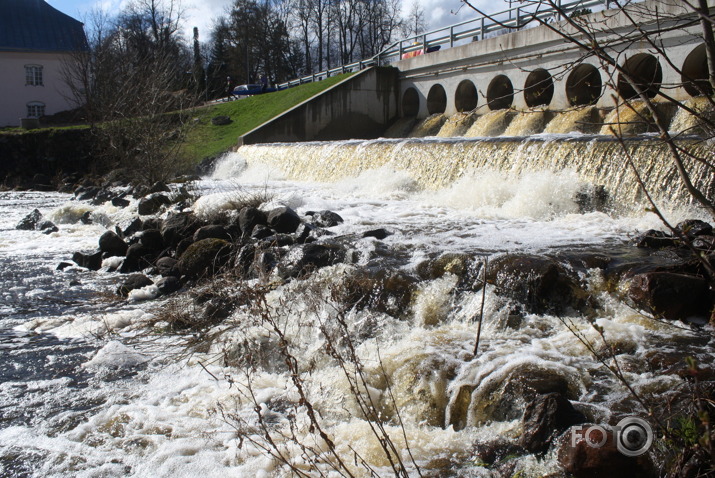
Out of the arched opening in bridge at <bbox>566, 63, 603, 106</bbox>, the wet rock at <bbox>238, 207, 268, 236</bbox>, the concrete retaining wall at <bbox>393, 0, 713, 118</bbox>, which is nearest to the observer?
the wet rock at <bbox>238, 207, 268, 236</bbox>

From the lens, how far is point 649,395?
387cm

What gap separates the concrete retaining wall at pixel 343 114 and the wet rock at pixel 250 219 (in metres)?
13.6

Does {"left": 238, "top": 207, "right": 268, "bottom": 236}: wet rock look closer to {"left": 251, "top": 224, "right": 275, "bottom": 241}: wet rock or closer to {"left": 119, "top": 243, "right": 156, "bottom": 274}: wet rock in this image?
{"left": 251, "top": 224, "right": 275, "bottom": 241}: wet rock

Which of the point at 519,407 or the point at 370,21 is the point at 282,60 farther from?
the point at 519,407

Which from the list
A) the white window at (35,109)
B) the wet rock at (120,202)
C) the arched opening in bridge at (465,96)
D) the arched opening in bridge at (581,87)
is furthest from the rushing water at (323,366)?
the white window at (35,109)

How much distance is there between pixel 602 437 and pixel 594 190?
629 cm

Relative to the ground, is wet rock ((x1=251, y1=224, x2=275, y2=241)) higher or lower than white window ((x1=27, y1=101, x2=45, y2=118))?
lower

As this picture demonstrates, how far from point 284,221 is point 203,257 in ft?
4.43

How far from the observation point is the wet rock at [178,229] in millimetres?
9617

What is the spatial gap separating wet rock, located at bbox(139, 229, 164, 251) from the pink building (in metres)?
34.2

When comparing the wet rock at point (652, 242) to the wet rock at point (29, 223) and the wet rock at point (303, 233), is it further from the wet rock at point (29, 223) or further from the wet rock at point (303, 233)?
the wet rock at point (29, 223)

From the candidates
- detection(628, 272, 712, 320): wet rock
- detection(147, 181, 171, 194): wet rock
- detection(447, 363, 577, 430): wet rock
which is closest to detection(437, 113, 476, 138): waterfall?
detection(147, 181, 171, 194): wet rock

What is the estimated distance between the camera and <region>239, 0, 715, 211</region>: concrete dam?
3195 millimetres

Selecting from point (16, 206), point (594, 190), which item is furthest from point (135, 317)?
point (16, 206)
